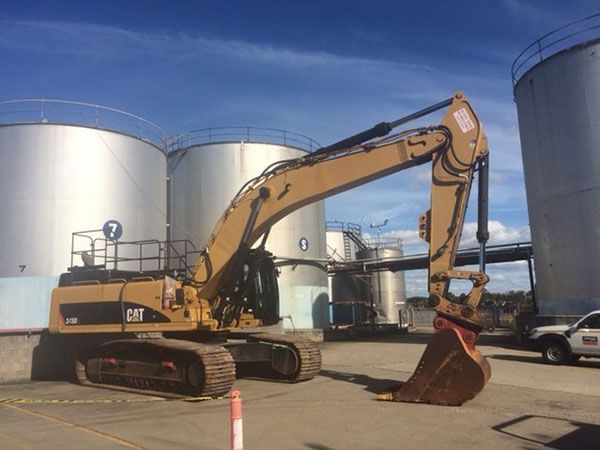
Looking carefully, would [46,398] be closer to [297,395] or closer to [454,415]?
[297,395]

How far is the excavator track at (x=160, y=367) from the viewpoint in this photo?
12.4 metres

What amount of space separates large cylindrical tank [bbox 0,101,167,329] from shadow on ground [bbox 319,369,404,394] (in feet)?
38.5

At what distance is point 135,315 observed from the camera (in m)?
14.3

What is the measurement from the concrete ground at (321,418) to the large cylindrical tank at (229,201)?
1501 centimetres

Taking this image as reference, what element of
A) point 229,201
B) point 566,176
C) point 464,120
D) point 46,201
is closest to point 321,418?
point 464,120

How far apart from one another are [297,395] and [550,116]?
17.6m

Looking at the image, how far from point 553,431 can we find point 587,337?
10.5m

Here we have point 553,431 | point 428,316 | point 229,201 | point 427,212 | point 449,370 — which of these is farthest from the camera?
point 428,316

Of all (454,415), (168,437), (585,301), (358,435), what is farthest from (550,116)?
(168,437)

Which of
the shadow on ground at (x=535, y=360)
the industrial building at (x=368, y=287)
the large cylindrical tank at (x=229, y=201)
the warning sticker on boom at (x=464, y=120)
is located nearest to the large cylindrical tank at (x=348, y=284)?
the industrial building at (x=368, y=287)

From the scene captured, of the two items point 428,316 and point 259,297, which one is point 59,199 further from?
point 428,316

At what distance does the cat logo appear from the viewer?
1420 centimetres

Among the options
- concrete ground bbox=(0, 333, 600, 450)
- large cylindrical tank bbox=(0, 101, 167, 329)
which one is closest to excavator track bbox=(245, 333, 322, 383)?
concrete ground bbox=(0, 333, 600, 450)

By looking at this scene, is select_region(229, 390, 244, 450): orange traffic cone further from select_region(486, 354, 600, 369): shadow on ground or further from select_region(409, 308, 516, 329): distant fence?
select_region(409, 308, 516, 329): distant fence
